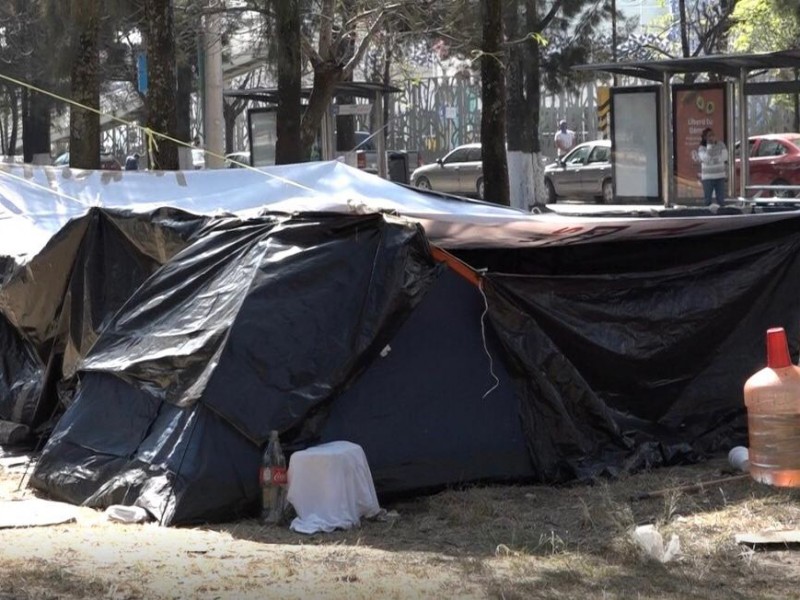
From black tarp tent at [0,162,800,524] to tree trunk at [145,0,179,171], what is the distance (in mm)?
5572

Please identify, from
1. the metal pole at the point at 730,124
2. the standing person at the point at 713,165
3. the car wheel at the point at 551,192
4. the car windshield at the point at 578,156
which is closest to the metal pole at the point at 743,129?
the metal pole at the point at 730,124

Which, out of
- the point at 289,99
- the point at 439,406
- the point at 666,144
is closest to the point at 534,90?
the point at 666,144

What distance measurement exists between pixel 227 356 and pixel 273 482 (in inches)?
28.0

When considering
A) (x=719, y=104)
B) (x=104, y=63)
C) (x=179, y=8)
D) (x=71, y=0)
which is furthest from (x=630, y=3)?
(x=71, y=0)

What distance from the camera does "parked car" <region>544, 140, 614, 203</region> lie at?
3098cm

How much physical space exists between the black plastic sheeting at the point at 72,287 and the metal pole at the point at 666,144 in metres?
16.1

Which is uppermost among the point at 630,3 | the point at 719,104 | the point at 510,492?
the point at 630,3

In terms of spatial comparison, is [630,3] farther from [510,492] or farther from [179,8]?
[510,492]

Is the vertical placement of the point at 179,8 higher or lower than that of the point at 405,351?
higher

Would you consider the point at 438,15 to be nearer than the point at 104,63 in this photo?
Yes

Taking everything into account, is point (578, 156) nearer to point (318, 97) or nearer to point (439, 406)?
point (318, 97)

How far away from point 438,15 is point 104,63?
579 inches

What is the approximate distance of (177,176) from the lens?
1119cm

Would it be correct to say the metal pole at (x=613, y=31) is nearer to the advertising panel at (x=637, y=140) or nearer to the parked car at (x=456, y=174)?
the parked car at (x=456, y=174)
